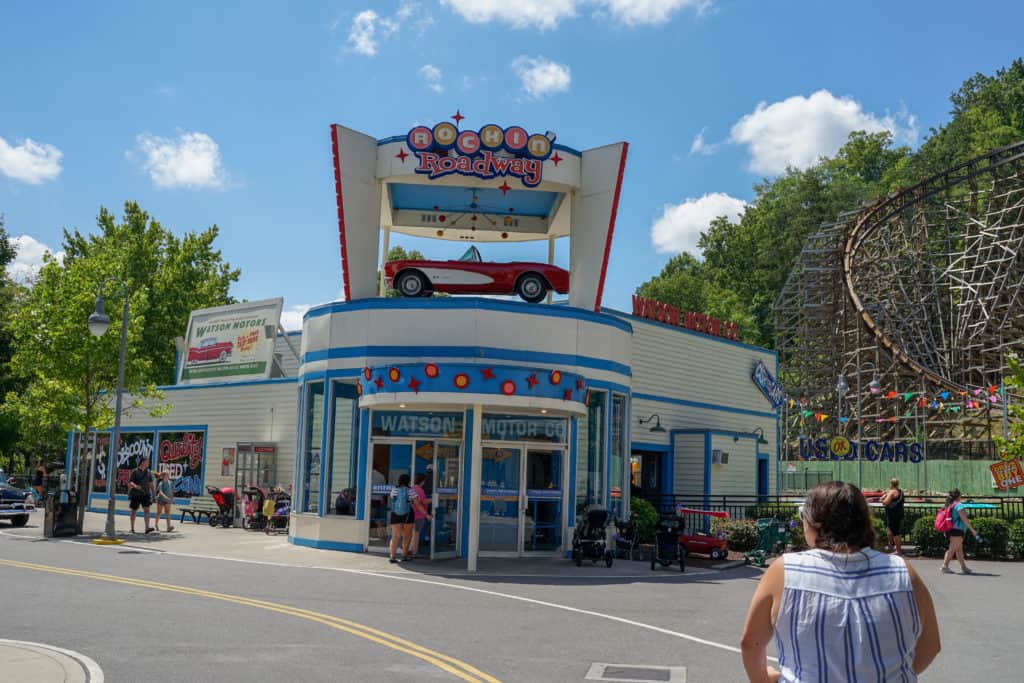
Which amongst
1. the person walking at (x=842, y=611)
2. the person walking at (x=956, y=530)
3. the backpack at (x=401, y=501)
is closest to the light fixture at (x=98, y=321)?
the backpack at (x=401, y=501)

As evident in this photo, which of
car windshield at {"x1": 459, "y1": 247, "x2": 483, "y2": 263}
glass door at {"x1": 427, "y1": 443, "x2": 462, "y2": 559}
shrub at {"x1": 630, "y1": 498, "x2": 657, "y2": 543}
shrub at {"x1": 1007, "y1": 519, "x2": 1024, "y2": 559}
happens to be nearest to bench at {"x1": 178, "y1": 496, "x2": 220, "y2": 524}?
car windshield at {"x1": 459, "y1": 247, "x2": 483, "y2": 263}

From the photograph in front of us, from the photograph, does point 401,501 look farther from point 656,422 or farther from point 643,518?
point 656,422

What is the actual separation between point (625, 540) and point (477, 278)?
795 cm

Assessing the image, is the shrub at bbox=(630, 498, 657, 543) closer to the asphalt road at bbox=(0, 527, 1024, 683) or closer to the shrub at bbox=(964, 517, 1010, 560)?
the asphalt road at bbox=(0, 527, 1024, 683)

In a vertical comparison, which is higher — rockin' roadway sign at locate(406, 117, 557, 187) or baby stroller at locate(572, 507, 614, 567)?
rockin' roadway sign at locate(406, 117, 557, 187)

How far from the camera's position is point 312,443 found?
2181cm

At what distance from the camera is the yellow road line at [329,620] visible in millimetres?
8898

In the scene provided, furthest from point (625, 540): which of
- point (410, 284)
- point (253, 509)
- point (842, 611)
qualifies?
point (842, 611)

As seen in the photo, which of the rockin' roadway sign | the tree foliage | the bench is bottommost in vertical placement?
the bench

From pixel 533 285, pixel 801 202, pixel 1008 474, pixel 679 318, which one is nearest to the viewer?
pixel 1008 474

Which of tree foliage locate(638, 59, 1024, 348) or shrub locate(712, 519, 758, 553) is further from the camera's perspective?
tree foliage locate(638, 59, 1024, 348)

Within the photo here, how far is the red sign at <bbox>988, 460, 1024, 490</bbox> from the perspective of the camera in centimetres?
2306

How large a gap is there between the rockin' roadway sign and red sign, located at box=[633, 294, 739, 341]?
8103 mm

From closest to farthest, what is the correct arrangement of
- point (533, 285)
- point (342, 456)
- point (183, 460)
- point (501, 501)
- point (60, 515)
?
point (501, 501)
point (342, 456)
point (60, 515)
point (533, 285)
point (183, 460)
